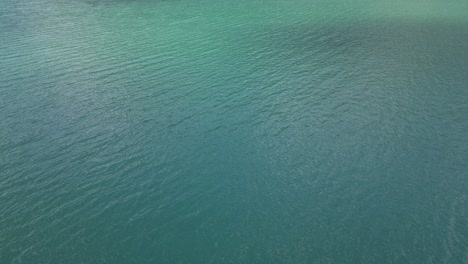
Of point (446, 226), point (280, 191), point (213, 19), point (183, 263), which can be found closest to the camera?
point (183, 263)

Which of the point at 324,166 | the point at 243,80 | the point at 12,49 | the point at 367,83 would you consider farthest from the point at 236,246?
the point at 12,49

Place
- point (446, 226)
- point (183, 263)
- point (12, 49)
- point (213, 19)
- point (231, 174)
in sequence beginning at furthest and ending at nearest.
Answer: point (213, 19) < point (12, 49) < point (231, 174) < point (446, 226) < point (183, 263)

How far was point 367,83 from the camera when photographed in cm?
4081

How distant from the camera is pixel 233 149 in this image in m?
30.0

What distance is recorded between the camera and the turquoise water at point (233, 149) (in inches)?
850

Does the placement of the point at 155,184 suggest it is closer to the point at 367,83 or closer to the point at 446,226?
the point at 446,226

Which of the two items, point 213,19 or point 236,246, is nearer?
point 236,246

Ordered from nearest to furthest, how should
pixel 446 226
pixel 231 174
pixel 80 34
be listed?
pixel 446 226
pixel 231 174
pixel 80 34

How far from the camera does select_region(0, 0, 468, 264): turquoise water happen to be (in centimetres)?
2159

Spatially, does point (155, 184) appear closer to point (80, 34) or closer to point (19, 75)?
point (19, 75)

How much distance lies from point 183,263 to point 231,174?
8331 mm

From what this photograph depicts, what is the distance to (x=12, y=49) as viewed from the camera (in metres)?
50.5

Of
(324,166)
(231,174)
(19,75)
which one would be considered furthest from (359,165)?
(19,75)

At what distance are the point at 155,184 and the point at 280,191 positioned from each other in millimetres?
8071
